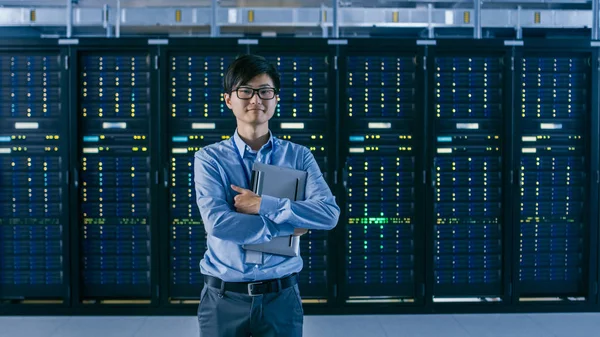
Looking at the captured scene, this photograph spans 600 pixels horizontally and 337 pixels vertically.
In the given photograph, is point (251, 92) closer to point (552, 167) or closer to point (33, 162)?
point (33, 162)

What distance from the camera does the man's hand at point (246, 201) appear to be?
1.38 metres

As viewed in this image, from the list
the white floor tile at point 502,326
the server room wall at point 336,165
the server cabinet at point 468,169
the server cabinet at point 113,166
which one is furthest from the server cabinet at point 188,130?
the white floor tile at point 502,326

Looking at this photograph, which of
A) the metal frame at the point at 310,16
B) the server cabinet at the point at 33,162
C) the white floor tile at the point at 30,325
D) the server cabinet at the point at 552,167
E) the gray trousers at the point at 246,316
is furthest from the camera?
the metal frame at the point at 310,16

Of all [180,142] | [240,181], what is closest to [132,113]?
[180,142]

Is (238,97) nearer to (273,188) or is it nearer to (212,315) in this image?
(273,188)

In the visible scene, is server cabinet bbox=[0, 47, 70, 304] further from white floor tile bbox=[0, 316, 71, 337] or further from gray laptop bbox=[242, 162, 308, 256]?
gray laptop bbox=[242, 162, 308, 256]

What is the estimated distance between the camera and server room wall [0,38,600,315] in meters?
3.79

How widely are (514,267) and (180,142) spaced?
2657 millimetres

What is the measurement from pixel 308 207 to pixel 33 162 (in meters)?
3.05

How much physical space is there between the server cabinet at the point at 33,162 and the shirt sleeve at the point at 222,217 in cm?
275

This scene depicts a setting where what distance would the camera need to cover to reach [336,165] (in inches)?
149

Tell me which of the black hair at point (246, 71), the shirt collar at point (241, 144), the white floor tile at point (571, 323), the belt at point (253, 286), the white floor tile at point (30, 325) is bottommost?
the white floor tile at point (571, 323)

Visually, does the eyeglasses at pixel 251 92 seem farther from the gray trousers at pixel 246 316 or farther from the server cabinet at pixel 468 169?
the server cabinet at pixel 468 169

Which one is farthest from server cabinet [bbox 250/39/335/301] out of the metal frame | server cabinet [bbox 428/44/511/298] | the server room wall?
the metal frame
